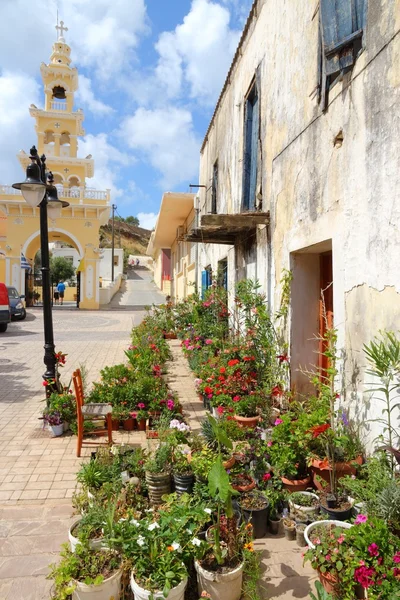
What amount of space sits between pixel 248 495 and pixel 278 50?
5.56 metres

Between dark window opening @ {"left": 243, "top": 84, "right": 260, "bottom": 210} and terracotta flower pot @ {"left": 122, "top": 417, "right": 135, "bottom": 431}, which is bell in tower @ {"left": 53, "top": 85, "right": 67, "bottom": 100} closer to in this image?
dark window opening @ {"left": 243, "top": 84, "right": 260, "bottom": 210}

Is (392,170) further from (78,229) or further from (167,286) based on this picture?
(167,286)

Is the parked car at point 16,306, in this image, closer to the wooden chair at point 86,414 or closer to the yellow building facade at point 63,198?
the yellow building facade at point 63,198

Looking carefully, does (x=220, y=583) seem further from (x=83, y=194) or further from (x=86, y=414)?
(x=83, y=194)

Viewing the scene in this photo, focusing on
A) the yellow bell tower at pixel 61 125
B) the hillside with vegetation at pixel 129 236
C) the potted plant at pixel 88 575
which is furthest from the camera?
the hillside with vegetation at pixel 129 236

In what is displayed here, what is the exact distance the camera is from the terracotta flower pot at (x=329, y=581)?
241 cm

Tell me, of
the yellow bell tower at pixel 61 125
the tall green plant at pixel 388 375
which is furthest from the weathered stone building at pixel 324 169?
the yellow bell tower at pixel 61 125

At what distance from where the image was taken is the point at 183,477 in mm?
3459

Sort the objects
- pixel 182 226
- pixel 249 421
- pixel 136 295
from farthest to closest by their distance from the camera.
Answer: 1. pixel 136 295
2. pixel 182 226
3. pixel 249 421

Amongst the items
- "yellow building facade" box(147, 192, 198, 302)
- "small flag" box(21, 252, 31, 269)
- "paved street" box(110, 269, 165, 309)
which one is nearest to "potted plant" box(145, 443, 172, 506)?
"yellow building facade" box(147, 192, 198, 302)

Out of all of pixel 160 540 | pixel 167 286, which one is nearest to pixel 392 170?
pixel 160 540

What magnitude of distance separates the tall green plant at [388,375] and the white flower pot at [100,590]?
6.24 ft

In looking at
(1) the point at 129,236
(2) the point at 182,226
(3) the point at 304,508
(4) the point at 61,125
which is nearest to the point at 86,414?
(3) the point at 304,508

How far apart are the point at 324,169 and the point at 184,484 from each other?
10.5 ft
